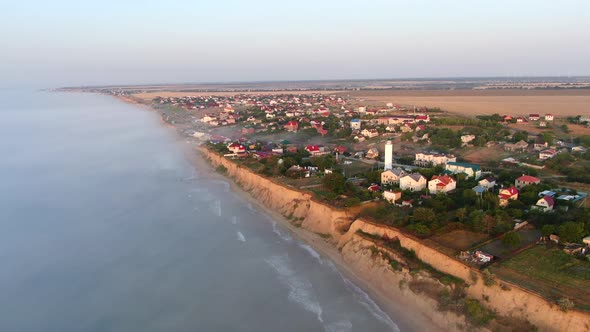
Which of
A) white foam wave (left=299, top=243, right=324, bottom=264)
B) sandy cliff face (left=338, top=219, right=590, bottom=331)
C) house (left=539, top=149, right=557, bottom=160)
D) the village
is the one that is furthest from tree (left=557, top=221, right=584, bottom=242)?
house (left=539, top=149, right=557, bottom=160)

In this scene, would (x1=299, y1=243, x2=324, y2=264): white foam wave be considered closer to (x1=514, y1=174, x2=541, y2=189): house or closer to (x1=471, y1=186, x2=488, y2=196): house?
(x1=471, y1=186, x2=488, y2=196): house

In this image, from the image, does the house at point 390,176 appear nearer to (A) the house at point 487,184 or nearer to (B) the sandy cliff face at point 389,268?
(A) the house at point 487,184

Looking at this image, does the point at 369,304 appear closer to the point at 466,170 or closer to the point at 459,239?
the point at 459,239

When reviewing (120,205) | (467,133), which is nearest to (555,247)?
(120,205)

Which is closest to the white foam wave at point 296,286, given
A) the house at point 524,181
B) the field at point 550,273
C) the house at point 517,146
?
the field at point 550,273

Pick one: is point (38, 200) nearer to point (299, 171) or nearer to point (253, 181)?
point (253, 181)

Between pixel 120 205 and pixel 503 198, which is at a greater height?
pixel 503 198
